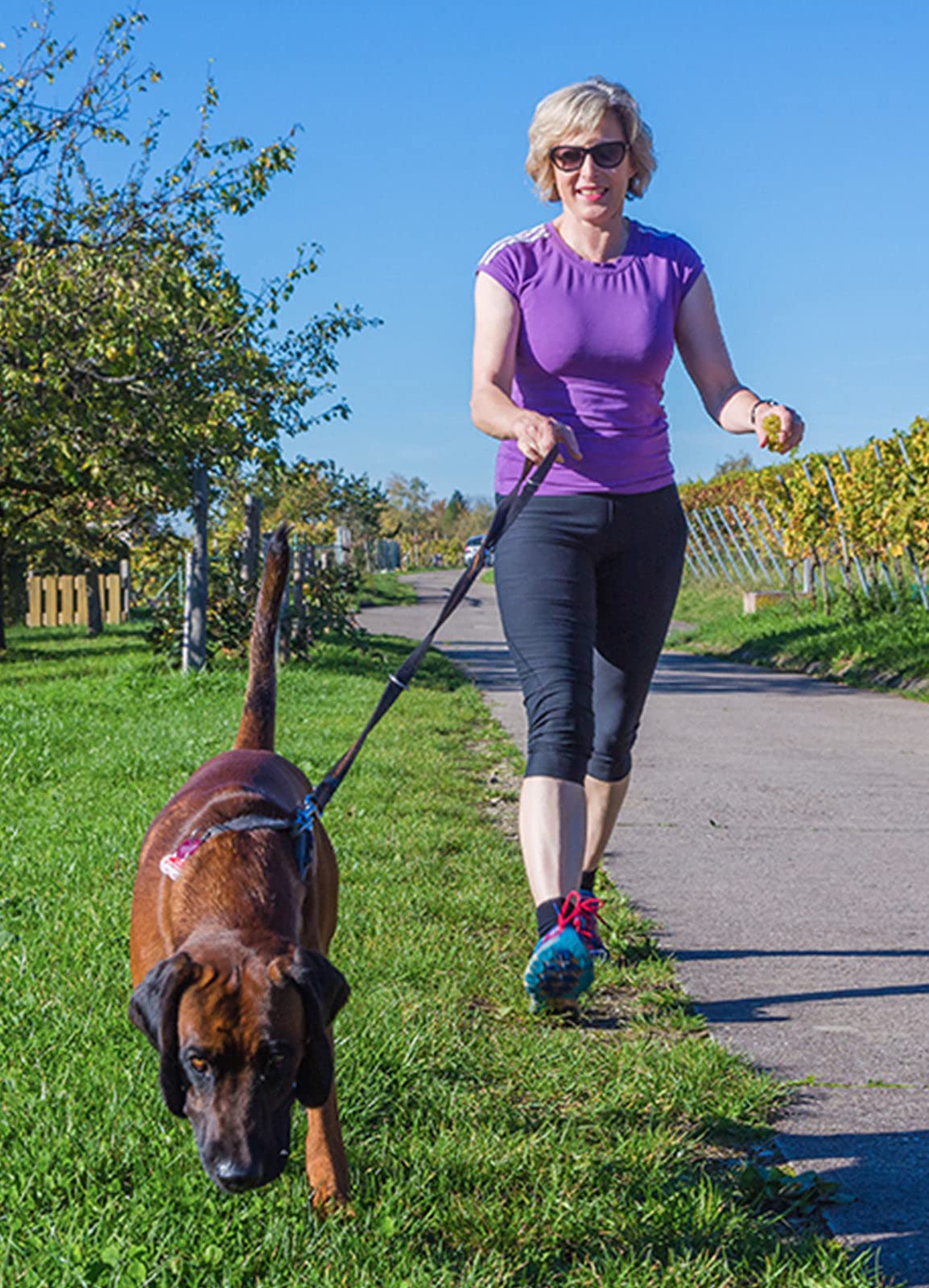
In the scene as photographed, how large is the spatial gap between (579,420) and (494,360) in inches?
11.1

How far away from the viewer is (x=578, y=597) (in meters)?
3.68

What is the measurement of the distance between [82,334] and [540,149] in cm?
1027

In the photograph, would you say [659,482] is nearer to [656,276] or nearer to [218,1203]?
[656,276]

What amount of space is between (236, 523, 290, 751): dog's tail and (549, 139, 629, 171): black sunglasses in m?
1.33

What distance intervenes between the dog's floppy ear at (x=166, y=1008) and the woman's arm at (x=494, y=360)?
1.81m

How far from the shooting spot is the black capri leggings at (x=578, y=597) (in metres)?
3.64

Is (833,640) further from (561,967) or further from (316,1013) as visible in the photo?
(316,1013)

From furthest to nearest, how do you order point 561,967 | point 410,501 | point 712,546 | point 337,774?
point 410,501, point 712,546, point 561,967, point 337,774

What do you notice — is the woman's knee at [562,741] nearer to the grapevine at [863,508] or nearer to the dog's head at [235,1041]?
the dog's head at [235,1041]

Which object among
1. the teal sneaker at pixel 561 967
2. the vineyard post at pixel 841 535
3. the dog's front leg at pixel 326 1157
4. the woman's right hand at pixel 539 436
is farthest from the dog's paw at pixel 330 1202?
the vineyard post at pixel 841 535

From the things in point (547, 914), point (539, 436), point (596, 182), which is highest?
point (596, 182)

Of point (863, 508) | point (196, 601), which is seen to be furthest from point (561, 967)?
point (863, 508)

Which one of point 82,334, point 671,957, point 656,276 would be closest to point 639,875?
point 671,957

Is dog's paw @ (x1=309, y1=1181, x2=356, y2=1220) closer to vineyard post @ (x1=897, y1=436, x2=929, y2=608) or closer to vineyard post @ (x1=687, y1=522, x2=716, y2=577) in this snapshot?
vineyard post @ (x1=897, y1=436, x2=929, y2=608)
